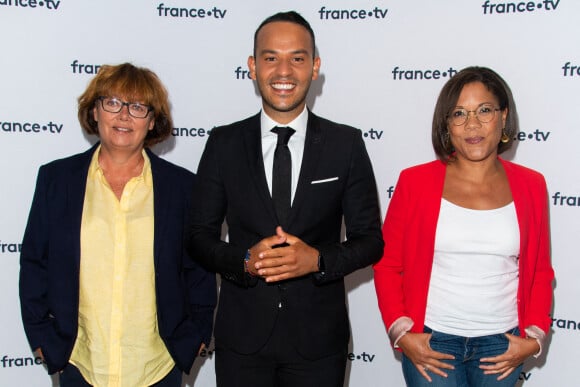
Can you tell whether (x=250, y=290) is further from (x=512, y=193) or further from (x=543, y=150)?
(x=543, y=150)

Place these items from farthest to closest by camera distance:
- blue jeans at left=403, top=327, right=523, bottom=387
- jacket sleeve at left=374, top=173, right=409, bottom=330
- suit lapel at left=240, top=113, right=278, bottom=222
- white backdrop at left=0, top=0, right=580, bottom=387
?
1. white backdrop at left=0, top=0, right=580, bottom=387
2. jacket sleeve at left=374, top=173, right=409, bottom=330
3. blue jeans at left=403, top=327, right=523, bottom=387
4. suit lapel at left=240, top=113, right=278, bottom=222

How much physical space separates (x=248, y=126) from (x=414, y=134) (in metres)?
1.29

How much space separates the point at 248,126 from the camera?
2.28 m

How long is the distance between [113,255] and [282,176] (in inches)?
27.9

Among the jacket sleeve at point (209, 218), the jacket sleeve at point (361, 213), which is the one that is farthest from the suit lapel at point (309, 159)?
the jacket sleeve at point (209, 218)

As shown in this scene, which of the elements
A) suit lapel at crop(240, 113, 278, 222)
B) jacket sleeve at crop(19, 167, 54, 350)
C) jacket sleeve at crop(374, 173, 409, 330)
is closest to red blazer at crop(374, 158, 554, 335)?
jacket sleeve at crop(374, 173, 409, 330)

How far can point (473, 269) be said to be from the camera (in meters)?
2.21

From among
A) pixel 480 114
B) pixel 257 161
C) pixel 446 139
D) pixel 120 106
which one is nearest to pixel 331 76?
pixel 446 139

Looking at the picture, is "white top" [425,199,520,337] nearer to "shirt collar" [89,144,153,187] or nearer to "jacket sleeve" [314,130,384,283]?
"jacket sleeve" [314,130,384,283]

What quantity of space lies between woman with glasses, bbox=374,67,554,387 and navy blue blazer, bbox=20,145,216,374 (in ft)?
2.76

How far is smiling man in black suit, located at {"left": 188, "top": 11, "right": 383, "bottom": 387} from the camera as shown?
83.6 inches

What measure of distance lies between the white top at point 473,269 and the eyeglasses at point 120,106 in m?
1.25

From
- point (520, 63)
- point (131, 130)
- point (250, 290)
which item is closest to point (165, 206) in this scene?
point (131, 130)

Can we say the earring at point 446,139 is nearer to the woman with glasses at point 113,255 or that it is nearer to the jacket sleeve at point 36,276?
the woman with glasses at point 113,255
